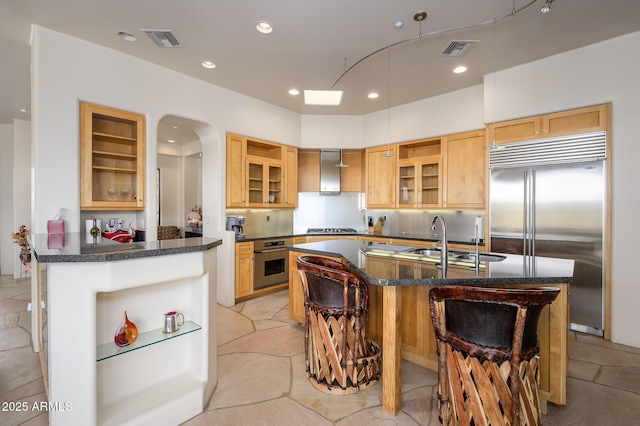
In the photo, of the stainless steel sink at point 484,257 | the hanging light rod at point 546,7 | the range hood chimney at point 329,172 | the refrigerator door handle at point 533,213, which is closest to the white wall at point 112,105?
the range hood chimney at point 329,172

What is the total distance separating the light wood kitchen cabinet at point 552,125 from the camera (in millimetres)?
3236

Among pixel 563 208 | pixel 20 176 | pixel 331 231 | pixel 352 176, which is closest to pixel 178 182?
pixel 20 176

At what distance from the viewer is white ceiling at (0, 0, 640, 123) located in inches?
103

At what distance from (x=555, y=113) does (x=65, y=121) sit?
536 centimetres

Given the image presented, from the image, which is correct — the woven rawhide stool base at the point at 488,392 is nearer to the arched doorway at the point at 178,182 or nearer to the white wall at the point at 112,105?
the white wall at the point at 112,105

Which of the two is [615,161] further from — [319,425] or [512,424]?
[319,425]

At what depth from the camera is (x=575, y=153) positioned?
334 cm

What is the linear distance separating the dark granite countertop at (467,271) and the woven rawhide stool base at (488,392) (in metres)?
0.41

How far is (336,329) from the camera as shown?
209cm

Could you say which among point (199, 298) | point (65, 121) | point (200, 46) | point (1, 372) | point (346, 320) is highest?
point (200, 46)

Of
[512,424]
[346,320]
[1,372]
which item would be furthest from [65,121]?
[512,424]

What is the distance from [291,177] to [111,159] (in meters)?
2.77

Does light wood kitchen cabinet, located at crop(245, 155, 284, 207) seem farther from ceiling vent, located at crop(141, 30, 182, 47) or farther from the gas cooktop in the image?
ceiling vent, located at crop(141, 30, 182, 47)

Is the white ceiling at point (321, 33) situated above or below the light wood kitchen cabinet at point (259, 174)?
above
